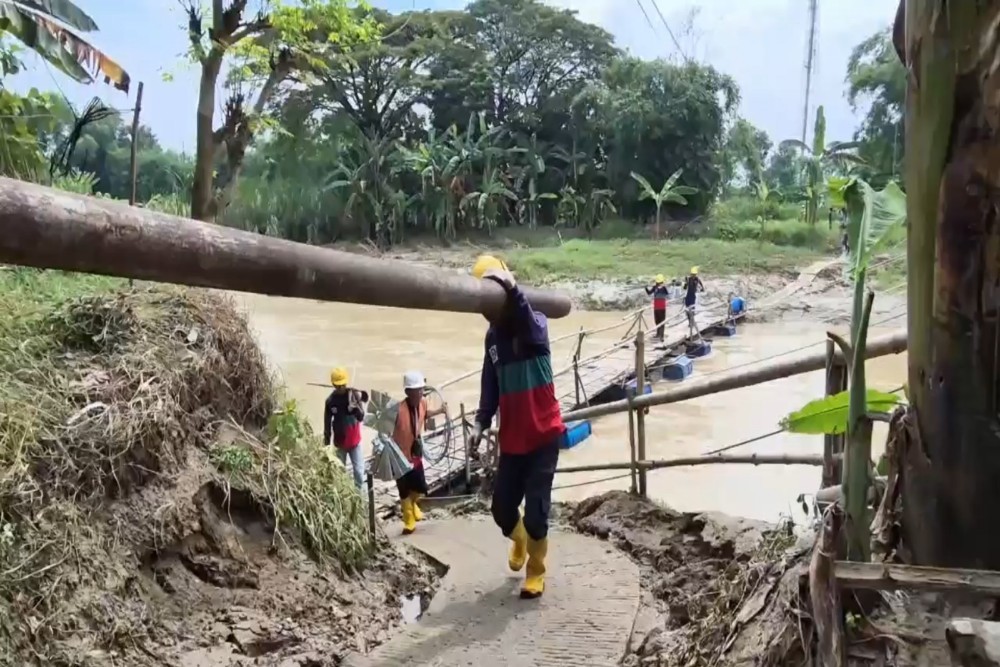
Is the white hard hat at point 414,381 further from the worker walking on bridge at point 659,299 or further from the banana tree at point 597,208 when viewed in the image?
the banana tree at point 597,208

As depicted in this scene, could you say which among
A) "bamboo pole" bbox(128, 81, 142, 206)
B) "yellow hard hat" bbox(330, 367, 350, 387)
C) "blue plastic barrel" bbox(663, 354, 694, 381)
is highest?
"bamboo pole" bbox(128, 81, 142, 206)

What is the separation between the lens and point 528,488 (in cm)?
423

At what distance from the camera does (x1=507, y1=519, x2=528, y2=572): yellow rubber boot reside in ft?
14.4

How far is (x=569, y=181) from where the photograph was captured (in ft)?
108

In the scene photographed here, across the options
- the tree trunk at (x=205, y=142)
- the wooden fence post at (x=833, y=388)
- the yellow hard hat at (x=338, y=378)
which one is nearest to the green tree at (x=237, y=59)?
the tree trunk at (x=205, y=142)

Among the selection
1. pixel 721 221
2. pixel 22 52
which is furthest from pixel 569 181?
pixel 22 52

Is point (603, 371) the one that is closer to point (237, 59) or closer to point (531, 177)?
point (237, 59)

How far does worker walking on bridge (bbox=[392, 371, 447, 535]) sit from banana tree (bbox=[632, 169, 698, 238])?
24197 millimetres

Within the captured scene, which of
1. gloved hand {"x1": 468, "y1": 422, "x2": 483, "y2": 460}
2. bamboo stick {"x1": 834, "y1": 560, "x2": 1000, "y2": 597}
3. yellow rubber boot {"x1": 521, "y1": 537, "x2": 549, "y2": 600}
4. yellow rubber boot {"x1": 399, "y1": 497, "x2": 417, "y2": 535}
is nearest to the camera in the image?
bamboo stick {"x1": 834, "y1": 560, "x2": 1000, "y2": 597}

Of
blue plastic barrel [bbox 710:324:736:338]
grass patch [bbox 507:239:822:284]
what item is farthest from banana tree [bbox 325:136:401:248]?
blue plastic barrel [bbox 710:324:736:338]

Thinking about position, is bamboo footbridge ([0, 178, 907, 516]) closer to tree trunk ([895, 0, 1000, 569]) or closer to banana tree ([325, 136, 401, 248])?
tree trunk ([895, 0, 1000, 569])

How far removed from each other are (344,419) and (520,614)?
2.79 m

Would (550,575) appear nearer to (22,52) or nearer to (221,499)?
(221,499)

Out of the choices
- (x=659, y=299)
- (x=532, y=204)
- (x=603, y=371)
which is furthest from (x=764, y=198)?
(x=603, y=371)
